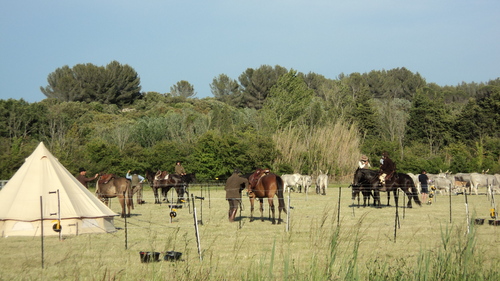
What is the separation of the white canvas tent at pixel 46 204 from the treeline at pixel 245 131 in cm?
2932

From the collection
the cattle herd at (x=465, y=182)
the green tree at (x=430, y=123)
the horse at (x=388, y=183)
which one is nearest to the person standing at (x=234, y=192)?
the horse at (x=388, y=183)

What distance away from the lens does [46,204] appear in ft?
56.7

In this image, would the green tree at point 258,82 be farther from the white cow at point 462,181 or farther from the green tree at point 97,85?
the white cow at point 462,181

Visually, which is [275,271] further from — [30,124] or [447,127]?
[447,127]

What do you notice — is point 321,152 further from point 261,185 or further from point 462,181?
point 261,185

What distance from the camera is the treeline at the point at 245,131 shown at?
53.1 metres

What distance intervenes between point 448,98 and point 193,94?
2086 inches

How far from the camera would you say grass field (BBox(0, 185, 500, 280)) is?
7488mm

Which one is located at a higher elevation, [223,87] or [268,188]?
[223,87]

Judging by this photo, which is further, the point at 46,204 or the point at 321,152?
the point at 321,152

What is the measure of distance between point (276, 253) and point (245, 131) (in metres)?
52.4

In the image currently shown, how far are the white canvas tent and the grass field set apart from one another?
51 centimetres

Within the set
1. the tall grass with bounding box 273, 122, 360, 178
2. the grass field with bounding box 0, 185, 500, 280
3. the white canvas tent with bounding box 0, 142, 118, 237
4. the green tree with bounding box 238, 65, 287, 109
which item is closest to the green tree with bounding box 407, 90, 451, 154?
the tall grass with bounding box 273, 122, 360, 178

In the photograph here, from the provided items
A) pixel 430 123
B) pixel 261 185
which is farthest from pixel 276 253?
pixel 430 123
